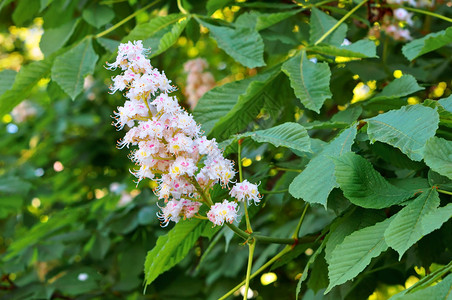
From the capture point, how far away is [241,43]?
1.57m

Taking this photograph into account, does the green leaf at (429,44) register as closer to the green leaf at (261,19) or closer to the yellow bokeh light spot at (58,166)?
the green leaf at (261,19)

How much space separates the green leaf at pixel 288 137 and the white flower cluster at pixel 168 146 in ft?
0.33

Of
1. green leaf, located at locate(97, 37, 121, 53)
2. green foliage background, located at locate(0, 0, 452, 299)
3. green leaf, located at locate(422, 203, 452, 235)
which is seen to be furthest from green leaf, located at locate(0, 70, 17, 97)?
green leaf, located at locate(422, 203, 452, 235)

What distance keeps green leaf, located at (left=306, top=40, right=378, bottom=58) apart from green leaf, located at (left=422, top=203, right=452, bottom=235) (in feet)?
1.92

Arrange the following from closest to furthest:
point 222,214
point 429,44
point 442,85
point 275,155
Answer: point 222,214 < point 429,44 < point 275,155 < point 442,85

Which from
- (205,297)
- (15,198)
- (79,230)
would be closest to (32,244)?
(79,230)

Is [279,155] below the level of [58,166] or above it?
above

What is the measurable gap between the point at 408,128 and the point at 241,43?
626 millimetres

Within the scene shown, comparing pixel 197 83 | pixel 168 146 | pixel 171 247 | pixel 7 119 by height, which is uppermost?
pixel 168 146

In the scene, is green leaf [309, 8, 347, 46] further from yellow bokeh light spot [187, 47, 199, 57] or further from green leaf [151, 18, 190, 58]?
yellow bokeh light spot [187, 47, 199, 57]

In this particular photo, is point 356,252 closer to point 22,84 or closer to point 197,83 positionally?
point 22,84

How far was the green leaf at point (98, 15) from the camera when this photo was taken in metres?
1.85

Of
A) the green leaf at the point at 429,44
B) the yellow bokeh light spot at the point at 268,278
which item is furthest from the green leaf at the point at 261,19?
the yellow bokeh light spot at the point at 268,278

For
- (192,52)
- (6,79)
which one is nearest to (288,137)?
(6,79)
